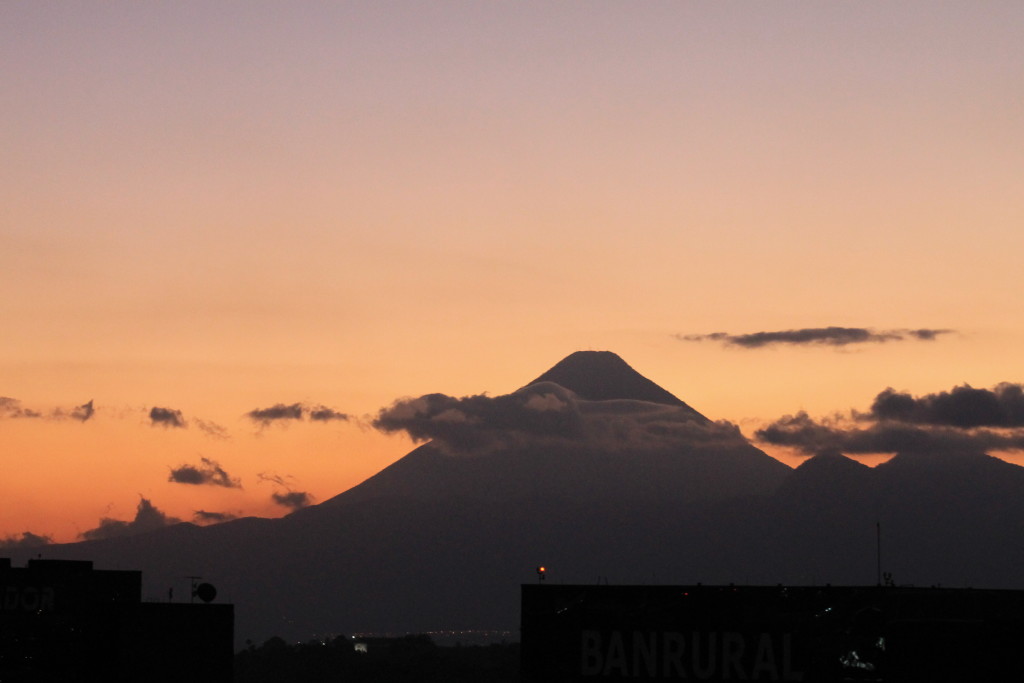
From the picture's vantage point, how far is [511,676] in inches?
7766

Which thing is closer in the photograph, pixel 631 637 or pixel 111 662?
pixel 631 637

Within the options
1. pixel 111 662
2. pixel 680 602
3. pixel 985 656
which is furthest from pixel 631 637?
pixel 111 662

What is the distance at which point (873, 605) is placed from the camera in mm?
55469

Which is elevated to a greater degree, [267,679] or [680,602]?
[680,602]

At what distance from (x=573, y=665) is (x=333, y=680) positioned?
13838 cm

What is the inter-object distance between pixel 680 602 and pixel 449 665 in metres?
144

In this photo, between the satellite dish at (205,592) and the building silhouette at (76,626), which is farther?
the satellite dish at (205,592)

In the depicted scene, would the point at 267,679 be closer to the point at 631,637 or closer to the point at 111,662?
the point at 111,662

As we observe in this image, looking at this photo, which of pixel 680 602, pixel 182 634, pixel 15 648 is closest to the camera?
pixel 680 602

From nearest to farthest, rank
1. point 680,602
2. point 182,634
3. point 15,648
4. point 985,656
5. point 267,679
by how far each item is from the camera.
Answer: point 985,656, point 680,602, point 15,648, point 182,634, point 267,679

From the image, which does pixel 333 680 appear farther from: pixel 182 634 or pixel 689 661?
pixel 689 661

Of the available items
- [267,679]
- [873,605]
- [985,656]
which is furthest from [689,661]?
[267,679]

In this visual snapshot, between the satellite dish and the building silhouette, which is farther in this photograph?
the satellite dish

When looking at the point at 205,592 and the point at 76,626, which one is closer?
the point at 76,626
